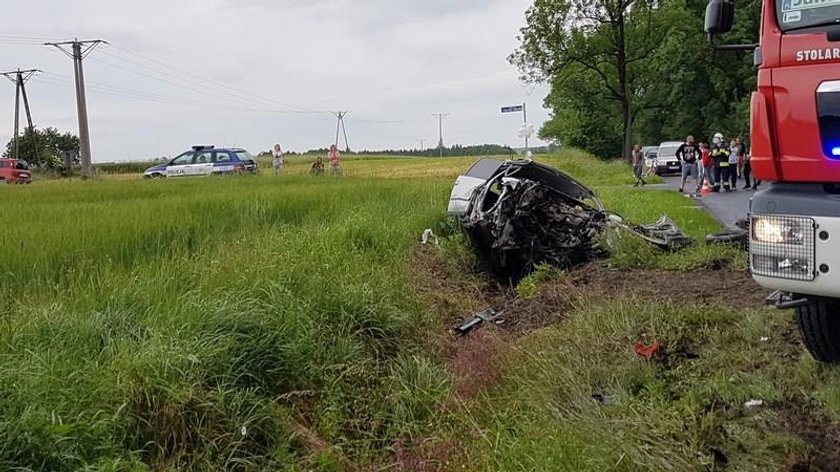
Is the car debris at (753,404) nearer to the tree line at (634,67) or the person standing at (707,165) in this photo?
the person standing at (707,165)

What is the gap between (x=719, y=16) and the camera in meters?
3.83

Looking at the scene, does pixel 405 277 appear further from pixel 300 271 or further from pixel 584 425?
pixel 584 425

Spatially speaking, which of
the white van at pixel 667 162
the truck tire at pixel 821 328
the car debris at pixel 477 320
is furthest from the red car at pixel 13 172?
the truck tire at pixel 821 328

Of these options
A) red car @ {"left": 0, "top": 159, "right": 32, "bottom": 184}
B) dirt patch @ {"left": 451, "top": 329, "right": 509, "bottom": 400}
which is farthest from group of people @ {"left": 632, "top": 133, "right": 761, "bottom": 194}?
red car @ {"left": 0, "top": 159, "right": 32, "bottom": 184}

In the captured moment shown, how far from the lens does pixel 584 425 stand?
3.46m

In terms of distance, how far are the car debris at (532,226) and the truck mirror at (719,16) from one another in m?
3.95

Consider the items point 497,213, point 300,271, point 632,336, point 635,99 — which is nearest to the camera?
point 632,336

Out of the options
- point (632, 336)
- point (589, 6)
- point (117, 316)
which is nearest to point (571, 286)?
point (632, 336)

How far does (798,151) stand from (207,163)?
2364cm

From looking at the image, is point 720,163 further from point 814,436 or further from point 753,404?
point 814,436

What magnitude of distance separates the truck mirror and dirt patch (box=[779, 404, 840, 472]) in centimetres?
196

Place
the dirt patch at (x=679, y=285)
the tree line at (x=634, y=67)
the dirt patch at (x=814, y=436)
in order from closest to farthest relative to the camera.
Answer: the dirt patch at (x=814, y=436) < the dirt patch at (x=679, y=285) < the tree line at (x=634, y=67)

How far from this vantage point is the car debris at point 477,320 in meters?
6.19

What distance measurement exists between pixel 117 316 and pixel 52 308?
37 centimetres
